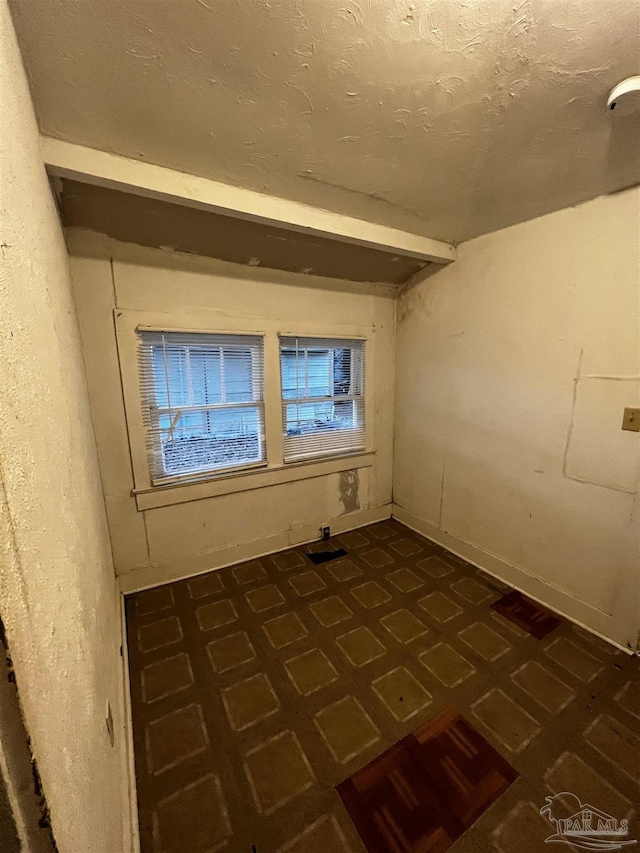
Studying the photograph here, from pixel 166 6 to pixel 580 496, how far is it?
2.66 m

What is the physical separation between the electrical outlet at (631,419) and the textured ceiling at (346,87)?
1.13 metres

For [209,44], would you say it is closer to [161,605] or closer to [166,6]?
[166,6]

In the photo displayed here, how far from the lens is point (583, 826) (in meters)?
1.10

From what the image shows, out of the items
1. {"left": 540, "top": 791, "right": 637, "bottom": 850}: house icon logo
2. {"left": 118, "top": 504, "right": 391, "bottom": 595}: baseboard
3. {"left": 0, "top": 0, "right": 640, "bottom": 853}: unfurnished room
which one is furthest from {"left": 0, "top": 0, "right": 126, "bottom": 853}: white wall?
{"left": 540, "top": 791, "right": 637, "bottom": 850}: house icon logo

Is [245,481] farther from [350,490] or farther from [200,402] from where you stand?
[350,490]

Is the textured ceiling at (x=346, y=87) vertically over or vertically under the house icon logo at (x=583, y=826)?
over

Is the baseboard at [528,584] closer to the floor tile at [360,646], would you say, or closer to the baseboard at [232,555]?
the baseboard at [232,555]

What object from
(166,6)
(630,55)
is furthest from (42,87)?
(630,55)

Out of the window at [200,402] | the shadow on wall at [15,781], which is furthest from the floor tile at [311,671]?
the shadow on wall at [15,781]

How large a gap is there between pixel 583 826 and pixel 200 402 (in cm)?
259

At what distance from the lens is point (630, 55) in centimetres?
99

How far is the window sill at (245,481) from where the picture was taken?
7.27 ft

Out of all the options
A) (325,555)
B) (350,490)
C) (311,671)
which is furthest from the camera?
(350,490)

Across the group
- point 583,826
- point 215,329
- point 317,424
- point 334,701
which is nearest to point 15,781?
point 334,701
